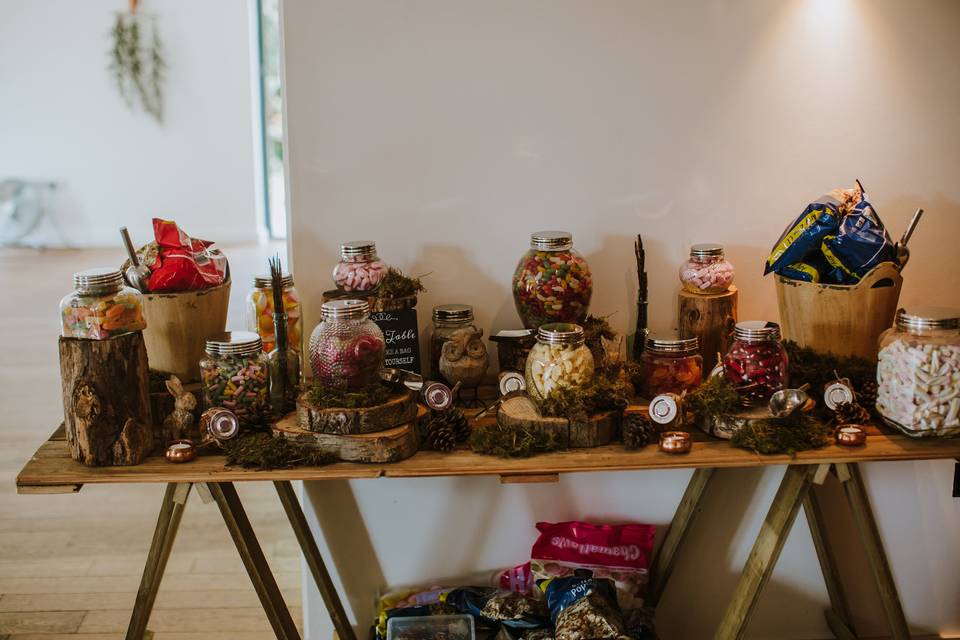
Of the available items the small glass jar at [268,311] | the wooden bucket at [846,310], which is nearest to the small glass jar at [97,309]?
the small glass jar at [268,311]

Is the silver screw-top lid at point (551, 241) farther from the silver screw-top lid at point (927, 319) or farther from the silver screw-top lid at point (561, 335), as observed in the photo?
the silver screw-top lid at point (927, 319)

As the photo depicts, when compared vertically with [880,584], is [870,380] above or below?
above

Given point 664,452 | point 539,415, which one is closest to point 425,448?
point 539,415

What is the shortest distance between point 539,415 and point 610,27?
0.91 metres

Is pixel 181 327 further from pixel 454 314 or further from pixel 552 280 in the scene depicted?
pixel 552 280

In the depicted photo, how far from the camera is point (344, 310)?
184 centimetres

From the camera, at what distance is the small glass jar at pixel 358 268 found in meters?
2.03

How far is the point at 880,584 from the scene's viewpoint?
2.11 meters

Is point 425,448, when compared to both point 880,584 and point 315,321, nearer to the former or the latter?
point 315,321

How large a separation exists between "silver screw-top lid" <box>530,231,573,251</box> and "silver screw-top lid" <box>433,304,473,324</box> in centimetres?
22

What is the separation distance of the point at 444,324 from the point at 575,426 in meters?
0.43

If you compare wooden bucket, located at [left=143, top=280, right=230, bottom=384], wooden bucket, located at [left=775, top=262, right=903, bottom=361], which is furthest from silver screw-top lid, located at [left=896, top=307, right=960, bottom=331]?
wooden bucket, located at [left=143, top=280, right=230, bottom=384]

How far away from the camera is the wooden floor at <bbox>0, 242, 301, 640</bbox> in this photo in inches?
107

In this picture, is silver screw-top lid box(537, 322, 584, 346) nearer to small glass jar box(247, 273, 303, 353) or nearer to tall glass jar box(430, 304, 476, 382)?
tall glass jar box(430, 304, 476, 382)
